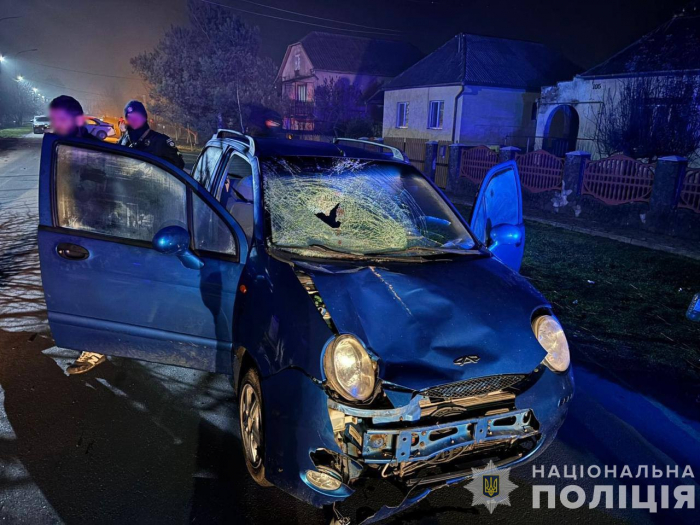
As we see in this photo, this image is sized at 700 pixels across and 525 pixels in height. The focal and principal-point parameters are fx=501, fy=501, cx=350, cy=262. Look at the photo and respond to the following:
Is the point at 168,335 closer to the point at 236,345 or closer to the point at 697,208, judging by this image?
the point at 236,345

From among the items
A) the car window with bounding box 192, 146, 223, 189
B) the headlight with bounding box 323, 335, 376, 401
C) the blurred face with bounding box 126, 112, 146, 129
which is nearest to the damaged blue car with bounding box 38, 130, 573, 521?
the headlight with bounding box 323, 335, 376, 401

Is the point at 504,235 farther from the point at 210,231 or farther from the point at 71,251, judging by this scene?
the point at 71,251

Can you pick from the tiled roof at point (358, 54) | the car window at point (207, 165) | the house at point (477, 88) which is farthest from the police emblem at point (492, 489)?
the tiled roof at point (358, 54)

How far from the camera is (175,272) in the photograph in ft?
10.2

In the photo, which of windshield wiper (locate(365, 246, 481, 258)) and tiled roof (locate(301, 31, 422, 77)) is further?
tiled roof (locate(301, 31, 422, 77))

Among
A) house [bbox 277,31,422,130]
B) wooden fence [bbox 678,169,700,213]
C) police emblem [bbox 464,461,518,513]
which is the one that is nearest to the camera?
police emblem [bbox 464,461,518,513]

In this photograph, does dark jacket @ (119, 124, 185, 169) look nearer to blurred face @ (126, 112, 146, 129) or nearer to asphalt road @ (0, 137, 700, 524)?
blurred face @ (126, 112, 146, 129)

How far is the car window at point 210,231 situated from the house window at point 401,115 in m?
29.1

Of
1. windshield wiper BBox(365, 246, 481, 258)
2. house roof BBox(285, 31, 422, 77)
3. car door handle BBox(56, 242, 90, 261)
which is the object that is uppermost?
house roof BBox(285, 31, 422, 77)

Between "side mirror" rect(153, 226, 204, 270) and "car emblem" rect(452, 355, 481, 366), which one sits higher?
"side mirror" rect(153, 226, 204, 270)

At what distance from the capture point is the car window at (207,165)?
4.27 meters

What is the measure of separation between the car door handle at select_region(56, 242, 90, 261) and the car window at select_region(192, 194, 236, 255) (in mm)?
719

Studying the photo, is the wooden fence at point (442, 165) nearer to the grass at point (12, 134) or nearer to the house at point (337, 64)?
the house at point (337, 64)

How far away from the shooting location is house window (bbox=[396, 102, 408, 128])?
30734mm
